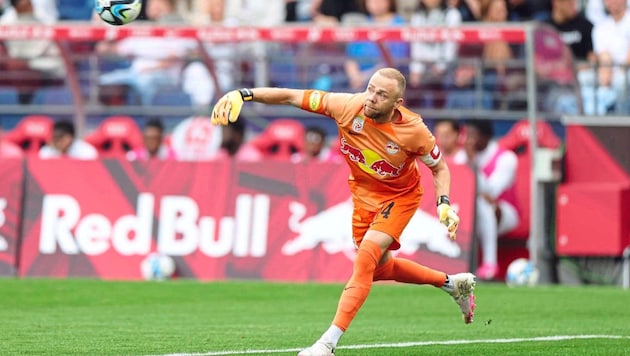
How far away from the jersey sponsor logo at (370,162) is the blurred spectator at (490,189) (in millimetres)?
7527

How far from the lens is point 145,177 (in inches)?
695

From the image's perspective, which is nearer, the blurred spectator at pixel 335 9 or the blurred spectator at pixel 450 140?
the blurred spectator at pixel 450 140

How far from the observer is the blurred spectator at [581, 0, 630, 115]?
18844 mm

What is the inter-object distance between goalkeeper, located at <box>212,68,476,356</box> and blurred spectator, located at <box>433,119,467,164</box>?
789cm

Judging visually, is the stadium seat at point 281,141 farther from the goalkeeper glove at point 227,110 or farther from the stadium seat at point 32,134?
the goalkeeper glove at point 227,110

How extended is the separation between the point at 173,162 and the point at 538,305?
18.6ft

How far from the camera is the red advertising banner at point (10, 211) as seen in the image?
17.5 metres

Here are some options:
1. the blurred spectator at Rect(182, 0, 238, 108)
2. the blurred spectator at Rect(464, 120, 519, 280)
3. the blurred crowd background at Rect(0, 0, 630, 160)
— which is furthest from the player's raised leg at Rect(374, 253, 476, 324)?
the blurred spectator at Rect(182, 0, 238, 108)

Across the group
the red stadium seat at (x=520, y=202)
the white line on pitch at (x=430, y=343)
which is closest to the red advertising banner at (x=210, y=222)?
the red stadium seat at (x=520, y=202)

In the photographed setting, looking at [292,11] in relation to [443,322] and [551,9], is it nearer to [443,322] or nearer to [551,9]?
[551,9]

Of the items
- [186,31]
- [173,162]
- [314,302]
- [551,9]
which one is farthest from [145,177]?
[551,9]

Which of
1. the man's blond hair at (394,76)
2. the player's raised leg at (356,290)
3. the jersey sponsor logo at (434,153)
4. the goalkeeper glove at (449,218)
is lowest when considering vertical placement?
the player's raised leg at (356,290)

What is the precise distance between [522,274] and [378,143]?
766cm

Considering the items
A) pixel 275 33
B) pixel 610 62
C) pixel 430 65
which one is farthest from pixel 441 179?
pixel 610 62
